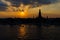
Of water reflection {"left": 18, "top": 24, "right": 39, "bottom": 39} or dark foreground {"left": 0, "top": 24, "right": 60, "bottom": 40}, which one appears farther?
water reflection {"left": 18, "top": 24, "right": 39, "bottom": 39}

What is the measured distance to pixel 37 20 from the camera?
7771 inches

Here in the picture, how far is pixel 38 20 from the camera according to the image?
19475 cm

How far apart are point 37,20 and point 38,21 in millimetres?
1755

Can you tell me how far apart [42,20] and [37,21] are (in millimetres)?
4240

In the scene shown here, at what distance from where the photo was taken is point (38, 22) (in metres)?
197

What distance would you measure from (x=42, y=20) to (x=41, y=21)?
113 cm

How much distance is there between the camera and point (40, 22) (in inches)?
7795

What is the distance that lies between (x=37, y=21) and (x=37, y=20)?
2.04 meters

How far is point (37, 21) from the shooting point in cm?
19925

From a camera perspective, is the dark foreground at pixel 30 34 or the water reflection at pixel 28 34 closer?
the dark foreground at pixel 30 34

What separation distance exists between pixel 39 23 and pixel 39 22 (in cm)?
80

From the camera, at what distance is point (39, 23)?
196750 mm

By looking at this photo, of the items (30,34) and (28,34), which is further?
(28,34)

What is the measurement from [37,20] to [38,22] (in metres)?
1.79
